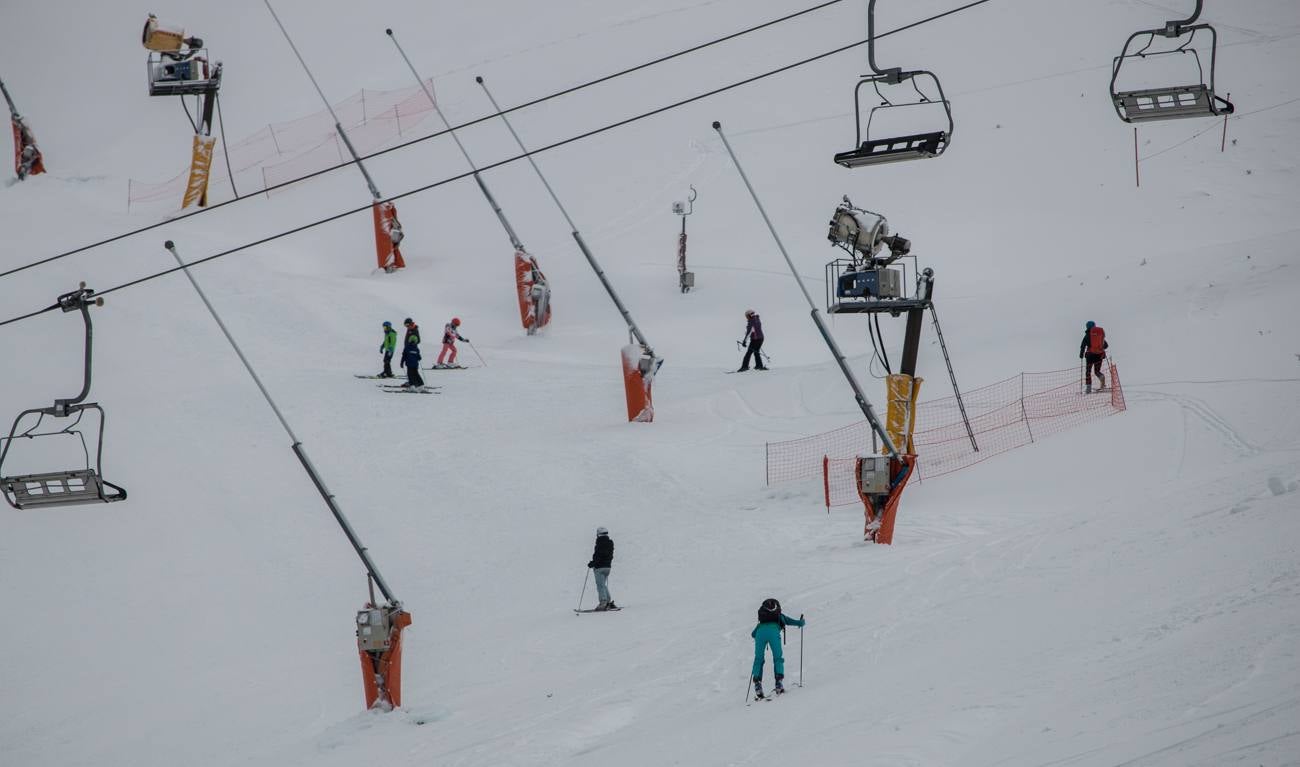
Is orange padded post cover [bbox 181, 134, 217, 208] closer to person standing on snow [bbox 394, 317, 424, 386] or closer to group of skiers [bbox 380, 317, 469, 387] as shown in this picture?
group of skiers [bbox 380, 317, 469, 387]

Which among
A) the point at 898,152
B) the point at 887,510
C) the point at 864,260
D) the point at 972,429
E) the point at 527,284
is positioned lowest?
the point at 887,510

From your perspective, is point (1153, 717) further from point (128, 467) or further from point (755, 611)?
point (128, 467)

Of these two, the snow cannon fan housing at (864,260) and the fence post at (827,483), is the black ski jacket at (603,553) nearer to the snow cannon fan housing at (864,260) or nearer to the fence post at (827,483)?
the fence post at (827,483)

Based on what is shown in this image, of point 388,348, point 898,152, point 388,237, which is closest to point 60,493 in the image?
point 898,152

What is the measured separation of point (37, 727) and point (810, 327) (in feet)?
58.4

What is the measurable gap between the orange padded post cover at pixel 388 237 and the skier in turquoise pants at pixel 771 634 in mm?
22352

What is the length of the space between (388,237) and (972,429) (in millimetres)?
16833

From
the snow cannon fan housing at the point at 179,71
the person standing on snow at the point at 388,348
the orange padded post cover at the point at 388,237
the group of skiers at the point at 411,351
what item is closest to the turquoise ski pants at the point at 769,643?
the group of skiers at the point at 411,351

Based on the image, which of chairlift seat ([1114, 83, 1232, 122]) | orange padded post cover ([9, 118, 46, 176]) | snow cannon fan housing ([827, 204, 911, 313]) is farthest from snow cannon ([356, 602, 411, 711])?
orange padded post cover ([9, 118, 46, 176])

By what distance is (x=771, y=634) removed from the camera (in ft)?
38.1

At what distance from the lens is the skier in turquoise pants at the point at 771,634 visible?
38.0 ft

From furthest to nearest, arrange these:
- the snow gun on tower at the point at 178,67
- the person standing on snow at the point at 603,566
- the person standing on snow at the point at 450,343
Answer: the snow gun on tower at the point at 178,67
the person standing on snow at the point at 450,343
the person standing on snow at the point at 603,566

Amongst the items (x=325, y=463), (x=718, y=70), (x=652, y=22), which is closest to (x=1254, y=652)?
(x=325, y=463)

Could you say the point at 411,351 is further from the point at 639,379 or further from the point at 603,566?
the point at 603,566
